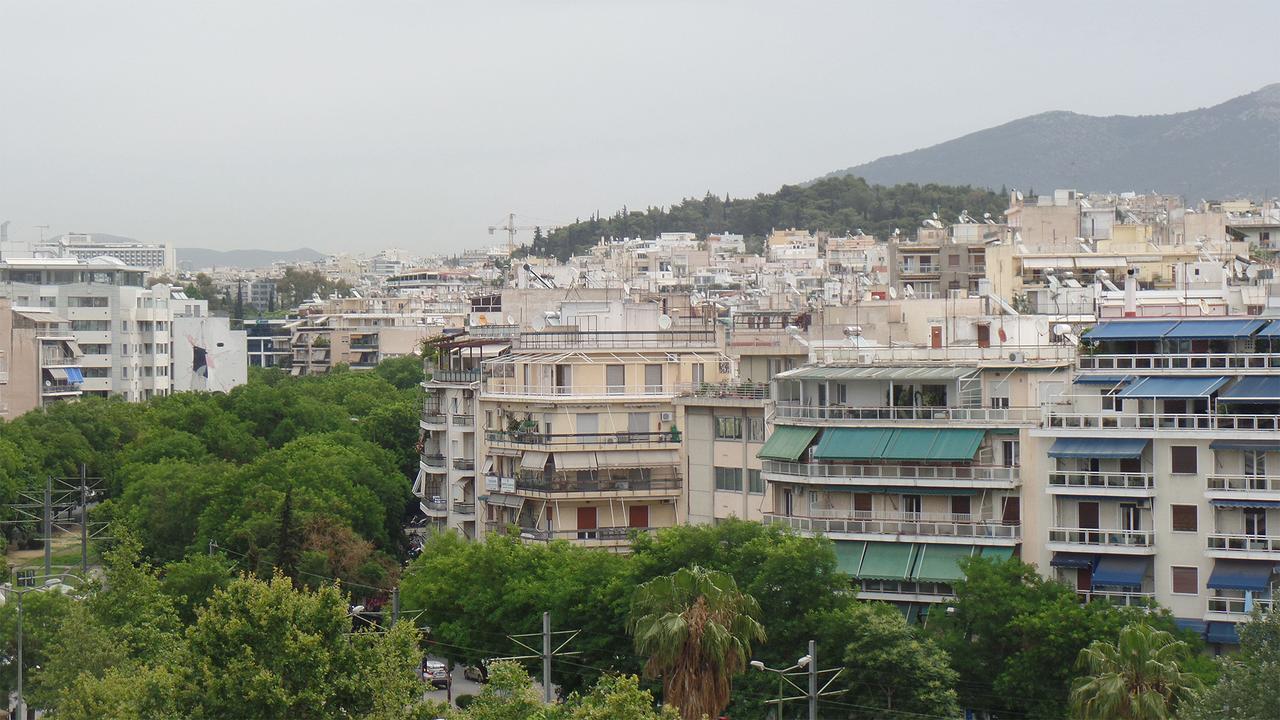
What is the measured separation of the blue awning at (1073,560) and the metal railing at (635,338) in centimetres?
1795

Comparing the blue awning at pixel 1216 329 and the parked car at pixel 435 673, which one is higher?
the blue awning at pixel 1216 329

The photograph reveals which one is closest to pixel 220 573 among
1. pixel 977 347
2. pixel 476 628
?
pixel 476 628

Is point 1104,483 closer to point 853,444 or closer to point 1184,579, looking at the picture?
point 1184,579

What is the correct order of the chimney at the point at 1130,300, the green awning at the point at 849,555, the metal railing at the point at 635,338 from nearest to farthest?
the green awning at the point at 849,555, the chimney at the point at 1130,300, the metal railing at the point at 635,338

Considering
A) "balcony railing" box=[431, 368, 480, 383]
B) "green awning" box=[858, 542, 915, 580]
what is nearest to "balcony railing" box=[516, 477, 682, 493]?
"balcony railing" box=[431, 368, 480, 383]

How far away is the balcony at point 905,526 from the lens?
50.0 metres

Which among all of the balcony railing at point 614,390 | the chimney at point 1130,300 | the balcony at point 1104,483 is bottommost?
the balcony at point 1104,483

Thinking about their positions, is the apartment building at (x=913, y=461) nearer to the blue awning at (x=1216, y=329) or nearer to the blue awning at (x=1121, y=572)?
the blue awning at (x=1121, y=572)

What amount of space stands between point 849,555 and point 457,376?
25024 millimetres

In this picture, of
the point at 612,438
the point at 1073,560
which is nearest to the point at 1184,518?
the point at 1073,560

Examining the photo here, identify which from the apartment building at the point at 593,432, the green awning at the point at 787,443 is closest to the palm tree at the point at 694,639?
the green awning at the point at 787,443

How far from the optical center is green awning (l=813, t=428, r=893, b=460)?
171 feet

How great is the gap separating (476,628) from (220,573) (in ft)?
29.6

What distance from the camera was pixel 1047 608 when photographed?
45438 millimetres
